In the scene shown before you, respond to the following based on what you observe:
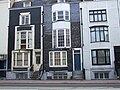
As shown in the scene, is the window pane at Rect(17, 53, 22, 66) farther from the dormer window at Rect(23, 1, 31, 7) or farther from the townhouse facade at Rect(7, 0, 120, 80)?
the dormer window at Rect(23, 1, 31, 7)

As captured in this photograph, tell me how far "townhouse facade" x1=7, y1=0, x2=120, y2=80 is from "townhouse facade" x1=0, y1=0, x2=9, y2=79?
74 centimetres

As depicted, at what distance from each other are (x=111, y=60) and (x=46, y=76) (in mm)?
8716

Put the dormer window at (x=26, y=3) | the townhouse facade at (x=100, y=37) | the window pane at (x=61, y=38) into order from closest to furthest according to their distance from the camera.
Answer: the townhouse facade at (x=100, y=37) < the window pane at (x=61, y=38) < the dormer window at (x=26, y=3)

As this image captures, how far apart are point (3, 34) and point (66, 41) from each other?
9.43 m

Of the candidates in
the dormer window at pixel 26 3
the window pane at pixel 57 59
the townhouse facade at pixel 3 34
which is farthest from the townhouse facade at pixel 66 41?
the dormer window at pixel 26 3

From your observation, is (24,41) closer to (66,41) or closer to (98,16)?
(66,41)

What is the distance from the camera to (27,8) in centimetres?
3250

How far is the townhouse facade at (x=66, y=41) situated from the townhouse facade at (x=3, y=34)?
74 centimetres

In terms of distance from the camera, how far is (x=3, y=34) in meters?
32.1

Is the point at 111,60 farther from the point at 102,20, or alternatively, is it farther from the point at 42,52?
the point at 42,52

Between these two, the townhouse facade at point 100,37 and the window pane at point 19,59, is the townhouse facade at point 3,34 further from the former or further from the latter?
the townhouse facade at point 100,37

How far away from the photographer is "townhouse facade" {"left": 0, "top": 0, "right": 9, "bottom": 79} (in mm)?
31422

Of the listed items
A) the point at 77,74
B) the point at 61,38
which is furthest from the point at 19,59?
the point at 77,74

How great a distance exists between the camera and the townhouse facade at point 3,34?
31.4m
